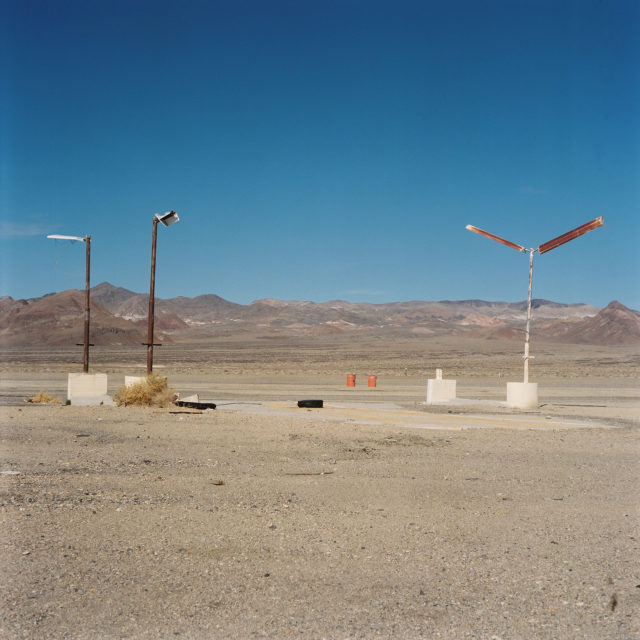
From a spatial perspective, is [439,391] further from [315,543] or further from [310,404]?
[315,543]

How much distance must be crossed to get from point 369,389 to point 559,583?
27.5 meters

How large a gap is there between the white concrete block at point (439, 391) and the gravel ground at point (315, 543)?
11727 mm

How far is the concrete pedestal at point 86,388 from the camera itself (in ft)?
74.8

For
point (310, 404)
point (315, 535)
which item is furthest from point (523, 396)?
point (315, 535)

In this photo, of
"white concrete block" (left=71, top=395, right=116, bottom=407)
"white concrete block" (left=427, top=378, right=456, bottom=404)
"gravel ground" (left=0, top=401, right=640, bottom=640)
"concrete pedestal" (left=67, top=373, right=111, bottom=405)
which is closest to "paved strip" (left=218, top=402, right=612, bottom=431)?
"white concrete block" (left=427, top=378, right=456, bottom=404)

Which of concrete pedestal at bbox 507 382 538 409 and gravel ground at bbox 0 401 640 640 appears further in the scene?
concrete pedestal at bbox 507 382 538 409

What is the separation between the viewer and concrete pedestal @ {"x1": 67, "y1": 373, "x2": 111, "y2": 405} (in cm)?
2280

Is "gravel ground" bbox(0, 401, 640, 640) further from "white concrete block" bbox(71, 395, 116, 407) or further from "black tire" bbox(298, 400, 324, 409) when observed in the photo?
"white concrete block" bbox(71, 395, 116, 407)

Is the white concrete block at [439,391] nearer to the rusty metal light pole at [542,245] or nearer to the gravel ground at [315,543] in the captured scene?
the rusty metal light pole at [542,245]

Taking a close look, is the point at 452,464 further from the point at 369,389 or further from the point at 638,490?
the point at 369,389

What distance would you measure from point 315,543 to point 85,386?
18104mm

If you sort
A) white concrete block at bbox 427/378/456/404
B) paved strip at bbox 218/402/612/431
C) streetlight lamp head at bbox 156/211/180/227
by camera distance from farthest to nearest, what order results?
white concrete block at bbox 427/378/456/404, streetlight lamp head at bbox 156/211/180/227, paved strip at bbox 218/402/612/431

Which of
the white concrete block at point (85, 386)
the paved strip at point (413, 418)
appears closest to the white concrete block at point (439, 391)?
the paved strip at point (413, 418)

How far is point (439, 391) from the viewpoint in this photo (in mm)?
24328
